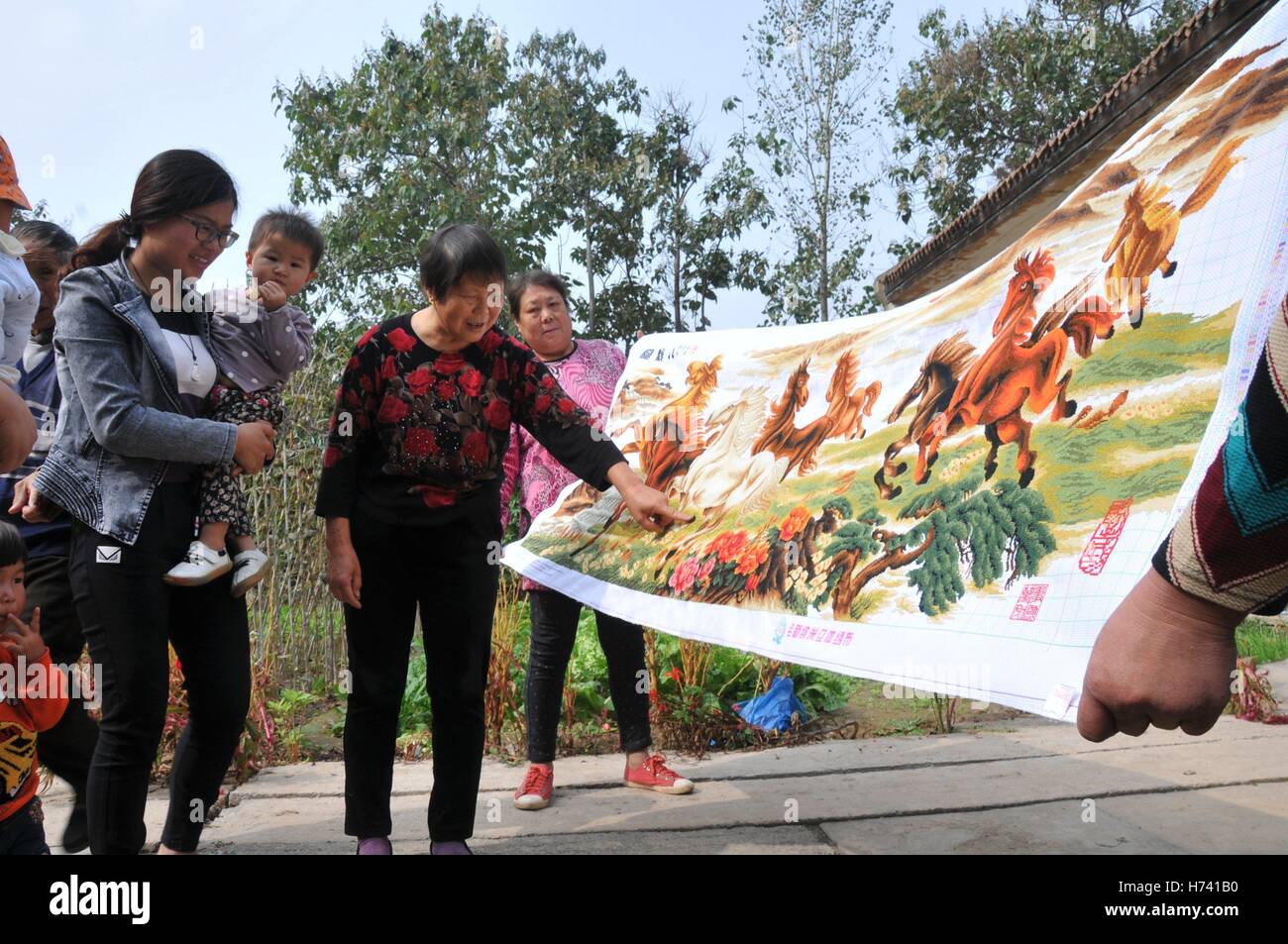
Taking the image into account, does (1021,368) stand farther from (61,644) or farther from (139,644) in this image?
(61,644)

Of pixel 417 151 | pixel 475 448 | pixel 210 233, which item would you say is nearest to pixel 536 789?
pixel 475 448

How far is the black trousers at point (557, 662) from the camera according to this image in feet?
12.1

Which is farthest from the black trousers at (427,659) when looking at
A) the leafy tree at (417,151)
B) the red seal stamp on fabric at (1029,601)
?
the leafy tree at (417,151)

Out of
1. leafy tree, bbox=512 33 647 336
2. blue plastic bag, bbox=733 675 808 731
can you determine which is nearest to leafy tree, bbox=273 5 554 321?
leafy tree, bbox=512 33 647 336

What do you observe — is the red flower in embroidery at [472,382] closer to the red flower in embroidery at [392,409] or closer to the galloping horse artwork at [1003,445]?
the red flower in embroidery at [392,409]

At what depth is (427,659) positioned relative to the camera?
2840mm

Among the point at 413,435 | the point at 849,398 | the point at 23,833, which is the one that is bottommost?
the point at 23,833

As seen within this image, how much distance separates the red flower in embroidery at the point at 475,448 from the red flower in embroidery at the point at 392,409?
0.18 m

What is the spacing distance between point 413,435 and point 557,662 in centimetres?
129

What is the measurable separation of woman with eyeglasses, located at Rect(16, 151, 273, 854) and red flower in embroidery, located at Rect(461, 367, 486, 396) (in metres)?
0.53

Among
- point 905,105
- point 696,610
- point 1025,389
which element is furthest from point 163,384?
point 905,105

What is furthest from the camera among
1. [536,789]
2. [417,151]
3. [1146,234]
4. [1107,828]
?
[417,151]

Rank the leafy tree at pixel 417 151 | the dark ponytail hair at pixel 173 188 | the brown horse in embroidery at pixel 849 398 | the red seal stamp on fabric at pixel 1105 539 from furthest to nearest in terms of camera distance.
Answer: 1. the leafy tree at pixel 417 151
2. the brown horse in embroidery at pixel 849 398
3. the dark ponytail hair at pixel 173 188
4. the red seal stamp on fabric at pixel 1105 539

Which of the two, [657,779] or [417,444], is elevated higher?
[417,444]
